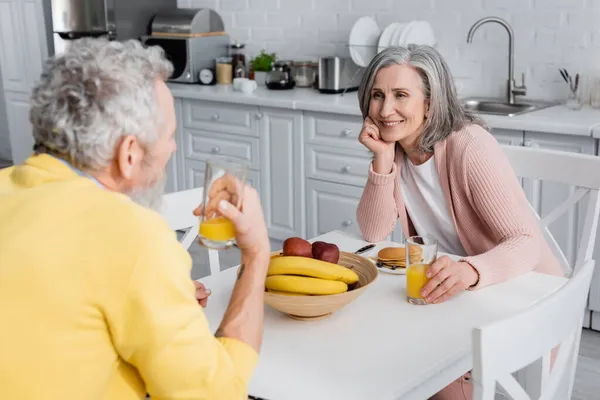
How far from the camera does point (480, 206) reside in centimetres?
196

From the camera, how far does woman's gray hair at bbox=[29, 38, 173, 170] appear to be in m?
1.09

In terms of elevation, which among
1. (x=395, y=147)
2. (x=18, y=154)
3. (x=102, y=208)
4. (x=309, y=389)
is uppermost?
(x=102, y=208)

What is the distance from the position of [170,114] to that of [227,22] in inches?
148

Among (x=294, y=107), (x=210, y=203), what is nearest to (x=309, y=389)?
(x=210, y=203)

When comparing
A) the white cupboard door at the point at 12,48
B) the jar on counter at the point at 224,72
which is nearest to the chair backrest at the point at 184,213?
the jar on counter at the point at 224,72

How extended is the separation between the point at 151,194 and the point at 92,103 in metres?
0.21

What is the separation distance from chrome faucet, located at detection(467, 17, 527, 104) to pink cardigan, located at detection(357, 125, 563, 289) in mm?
1691

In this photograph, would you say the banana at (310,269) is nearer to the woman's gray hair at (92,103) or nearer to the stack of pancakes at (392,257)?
the stack of pancakes at (392,257)

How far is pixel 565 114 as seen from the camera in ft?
10.7

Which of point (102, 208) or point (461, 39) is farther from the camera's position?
point (461, 39)

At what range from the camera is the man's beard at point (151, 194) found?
1.22 m

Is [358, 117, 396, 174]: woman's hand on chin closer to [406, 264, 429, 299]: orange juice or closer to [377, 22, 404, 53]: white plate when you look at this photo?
[406, 264, 429, 299]: orange juice

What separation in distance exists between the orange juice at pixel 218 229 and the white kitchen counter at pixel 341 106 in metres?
2.07

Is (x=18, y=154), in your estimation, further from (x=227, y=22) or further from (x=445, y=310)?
(x=445, y=310)
